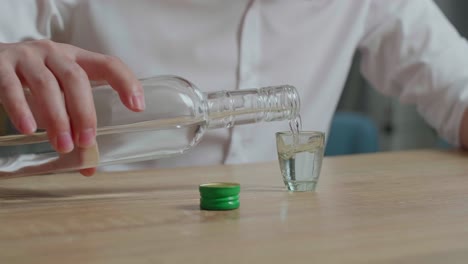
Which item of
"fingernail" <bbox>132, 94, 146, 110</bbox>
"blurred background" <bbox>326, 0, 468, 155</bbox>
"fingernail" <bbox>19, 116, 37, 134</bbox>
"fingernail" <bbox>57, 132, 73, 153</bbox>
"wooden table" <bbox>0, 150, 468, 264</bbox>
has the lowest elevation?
"blurred background" <bbox>326, 0, 468, 155</bbox>

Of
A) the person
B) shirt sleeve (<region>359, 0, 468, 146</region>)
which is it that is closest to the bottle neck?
the person

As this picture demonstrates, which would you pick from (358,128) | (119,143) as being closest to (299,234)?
(119,143)

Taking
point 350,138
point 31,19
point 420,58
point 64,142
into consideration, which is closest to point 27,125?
point 64,142

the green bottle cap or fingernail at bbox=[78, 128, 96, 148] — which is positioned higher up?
fingernail at bbox=[78, 128, 96, 148]

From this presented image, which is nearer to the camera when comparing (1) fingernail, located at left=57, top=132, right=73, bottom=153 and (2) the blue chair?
(1) fingernail, located at left=57, top=132, right=73, bottom=153

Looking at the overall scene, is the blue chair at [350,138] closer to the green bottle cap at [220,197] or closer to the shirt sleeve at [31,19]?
the shirt sleeve at [31,19]

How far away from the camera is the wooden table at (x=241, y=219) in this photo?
456 millimetres

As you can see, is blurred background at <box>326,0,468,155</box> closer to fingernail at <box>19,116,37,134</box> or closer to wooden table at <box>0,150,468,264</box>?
wooden table at <box>0,150,468,264</box>

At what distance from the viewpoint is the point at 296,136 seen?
690mm

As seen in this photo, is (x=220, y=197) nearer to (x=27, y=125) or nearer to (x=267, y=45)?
(x=27, y=125)

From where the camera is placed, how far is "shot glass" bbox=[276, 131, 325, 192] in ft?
2.28

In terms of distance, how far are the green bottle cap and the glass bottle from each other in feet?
0.38

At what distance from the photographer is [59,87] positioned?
65 centimetres

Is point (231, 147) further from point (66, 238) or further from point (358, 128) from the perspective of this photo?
point (358, 128)
